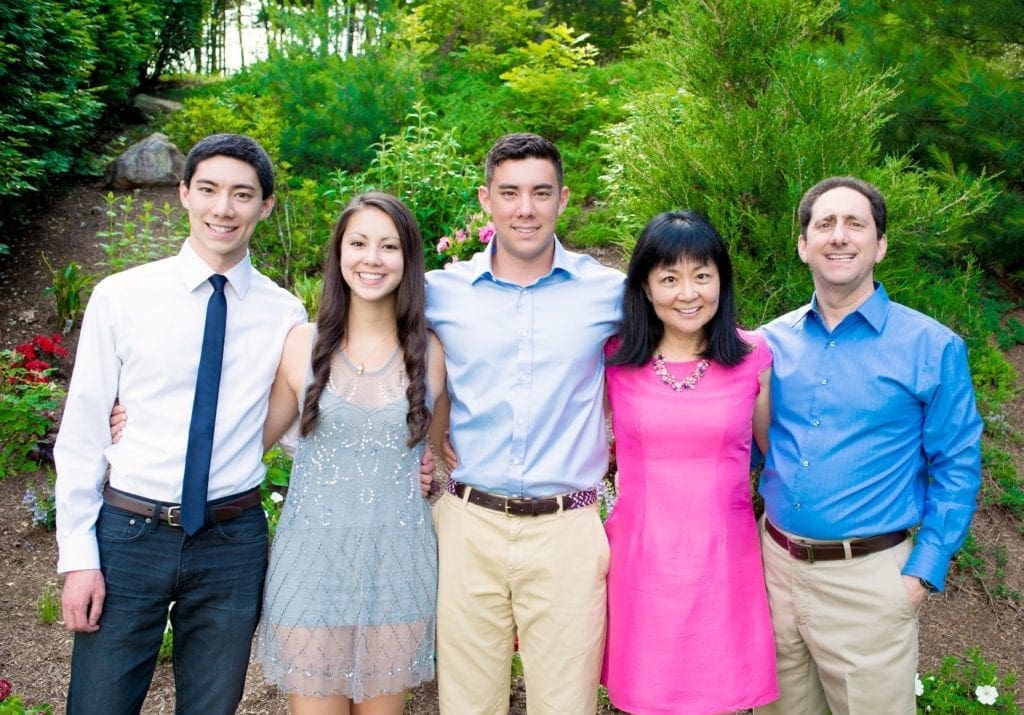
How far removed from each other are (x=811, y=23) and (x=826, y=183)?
1.49 metres

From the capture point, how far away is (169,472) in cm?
256

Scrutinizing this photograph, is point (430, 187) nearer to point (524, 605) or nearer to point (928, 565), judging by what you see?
point (524, 605)

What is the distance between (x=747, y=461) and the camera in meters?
2.78

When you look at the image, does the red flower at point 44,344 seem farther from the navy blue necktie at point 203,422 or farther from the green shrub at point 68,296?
the navy blue necktie at point 203,422

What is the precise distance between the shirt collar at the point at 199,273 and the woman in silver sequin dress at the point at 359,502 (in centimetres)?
24

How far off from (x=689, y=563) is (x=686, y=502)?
0.61 ft

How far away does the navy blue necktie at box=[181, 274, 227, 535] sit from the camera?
99.0 inches

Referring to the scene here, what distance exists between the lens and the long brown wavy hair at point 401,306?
2668mm

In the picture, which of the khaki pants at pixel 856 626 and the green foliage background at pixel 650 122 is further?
the green foliage background at pixel 650 122

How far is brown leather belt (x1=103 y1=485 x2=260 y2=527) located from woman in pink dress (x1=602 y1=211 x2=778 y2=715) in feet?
A: 3.94

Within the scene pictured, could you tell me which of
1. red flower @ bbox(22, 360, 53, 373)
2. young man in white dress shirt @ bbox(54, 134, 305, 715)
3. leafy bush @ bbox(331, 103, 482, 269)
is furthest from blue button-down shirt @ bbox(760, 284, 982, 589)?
red flower @ bbox(22, 360, 53, 373)

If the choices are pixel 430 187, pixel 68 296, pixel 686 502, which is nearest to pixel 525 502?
pixel 686 502

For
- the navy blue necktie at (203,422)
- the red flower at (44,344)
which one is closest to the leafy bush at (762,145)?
the navy blue necktie at (203,422)

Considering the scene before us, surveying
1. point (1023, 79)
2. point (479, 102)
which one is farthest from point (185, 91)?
point (1023, 79)
